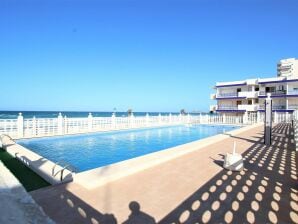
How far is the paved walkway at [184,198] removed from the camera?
129 inches

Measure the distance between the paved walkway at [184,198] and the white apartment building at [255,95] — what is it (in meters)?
30.2

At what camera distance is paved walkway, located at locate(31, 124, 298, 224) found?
3268 mm

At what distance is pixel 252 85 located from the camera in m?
34.9

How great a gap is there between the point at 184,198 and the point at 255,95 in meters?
34.1

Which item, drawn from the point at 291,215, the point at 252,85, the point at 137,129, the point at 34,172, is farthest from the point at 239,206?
the point at 252,85

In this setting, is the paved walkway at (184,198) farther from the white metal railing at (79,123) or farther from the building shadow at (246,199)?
the white metal railing at (79,123)

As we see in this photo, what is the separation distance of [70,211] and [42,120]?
11738 mm

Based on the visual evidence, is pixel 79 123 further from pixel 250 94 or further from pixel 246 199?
pixel 250 94

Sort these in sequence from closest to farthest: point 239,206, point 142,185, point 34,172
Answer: point 239,206
point 142,185
point 34,172

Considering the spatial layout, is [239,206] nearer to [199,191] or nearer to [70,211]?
[199,191]

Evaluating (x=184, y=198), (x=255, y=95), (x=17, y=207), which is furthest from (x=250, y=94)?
(x=17, y=207)

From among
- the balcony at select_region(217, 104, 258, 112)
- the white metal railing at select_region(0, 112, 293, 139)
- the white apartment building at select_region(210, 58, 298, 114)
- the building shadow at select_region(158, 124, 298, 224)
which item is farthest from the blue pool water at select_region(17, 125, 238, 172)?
the white apartment building at select_region(210, 58, 298, 114)

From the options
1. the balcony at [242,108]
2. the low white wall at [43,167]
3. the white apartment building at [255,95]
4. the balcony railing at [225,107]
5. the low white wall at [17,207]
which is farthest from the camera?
the balcony railing at [225,107]

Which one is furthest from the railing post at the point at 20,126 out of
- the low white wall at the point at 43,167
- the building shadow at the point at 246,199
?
the building shadow at the point at 246,199
